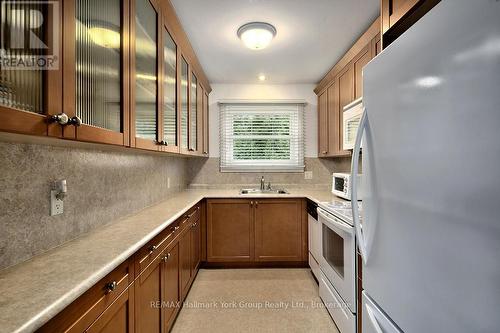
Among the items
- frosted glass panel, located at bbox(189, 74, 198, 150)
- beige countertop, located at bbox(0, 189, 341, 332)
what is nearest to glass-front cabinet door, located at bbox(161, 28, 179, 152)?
frosted glass panel, located at bbox(189, 74, 198, 150)

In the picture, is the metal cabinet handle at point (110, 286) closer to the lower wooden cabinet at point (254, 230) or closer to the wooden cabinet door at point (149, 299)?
the wooden cabinet door at point (149, 299)

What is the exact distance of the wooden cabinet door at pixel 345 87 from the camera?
8.36ft

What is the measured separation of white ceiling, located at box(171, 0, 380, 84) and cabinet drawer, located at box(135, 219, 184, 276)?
1699 millimetres

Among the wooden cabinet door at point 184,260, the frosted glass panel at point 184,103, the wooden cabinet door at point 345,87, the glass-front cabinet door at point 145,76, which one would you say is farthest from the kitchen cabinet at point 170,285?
the wooden cabinet door at point 345,87

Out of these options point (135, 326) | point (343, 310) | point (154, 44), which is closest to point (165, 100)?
point (154, 44)

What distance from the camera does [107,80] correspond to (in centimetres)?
119

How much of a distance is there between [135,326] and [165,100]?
147 cm

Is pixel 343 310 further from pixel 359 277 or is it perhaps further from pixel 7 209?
pixel 7 209

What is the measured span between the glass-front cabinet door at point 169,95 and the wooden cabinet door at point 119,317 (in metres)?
1.03

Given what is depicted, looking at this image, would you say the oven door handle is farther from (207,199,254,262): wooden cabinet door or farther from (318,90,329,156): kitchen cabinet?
(318,90,329,156): kitchen cabinet

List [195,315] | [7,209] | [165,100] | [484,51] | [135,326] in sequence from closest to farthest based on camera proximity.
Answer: [484,51]
[7,209]
[135,326]
[165,100]
[195,315]

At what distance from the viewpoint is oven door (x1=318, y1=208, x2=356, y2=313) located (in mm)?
1640

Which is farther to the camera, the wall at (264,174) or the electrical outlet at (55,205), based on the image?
the wall at (264,174)

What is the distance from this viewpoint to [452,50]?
26.7 inches
